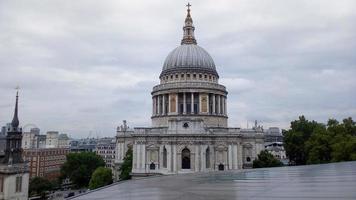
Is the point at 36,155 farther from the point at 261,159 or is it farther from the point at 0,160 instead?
the point at 261,159

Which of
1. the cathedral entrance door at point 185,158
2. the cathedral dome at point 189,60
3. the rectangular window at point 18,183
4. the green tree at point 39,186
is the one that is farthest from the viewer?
the cathedral dome at point 189,60

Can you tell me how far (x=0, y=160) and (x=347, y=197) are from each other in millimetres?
52202

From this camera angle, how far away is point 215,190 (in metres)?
14.5

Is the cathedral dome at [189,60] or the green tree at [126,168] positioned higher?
the cathedral dome at [189,60]

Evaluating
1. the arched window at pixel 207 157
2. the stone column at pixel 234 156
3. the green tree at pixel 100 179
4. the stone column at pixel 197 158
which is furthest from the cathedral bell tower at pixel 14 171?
the stone column at pixel 234 156

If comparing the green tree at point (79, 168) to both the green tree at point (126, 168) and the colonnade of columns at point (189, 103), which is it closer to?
the green tree at point (126, 168)

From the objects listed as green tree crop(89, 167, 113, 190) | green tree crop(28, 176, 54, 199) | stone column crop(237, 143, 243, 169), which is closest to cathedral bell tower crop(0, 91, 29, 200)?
green tree crop(89, 167, 113, 190)

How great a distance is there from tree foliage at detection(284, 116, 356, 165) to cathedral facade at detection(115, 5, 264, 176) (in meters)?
7.44

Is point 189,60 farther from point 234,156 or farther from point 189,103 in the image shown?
point 234,156

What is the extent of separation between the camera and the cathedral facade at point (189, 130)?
2323 inches

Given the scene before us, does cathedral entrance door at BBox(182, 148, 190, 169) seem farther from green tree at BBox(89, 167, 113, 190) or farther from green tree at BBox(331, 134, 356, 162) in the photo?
green tree at BBox(331, 134, 356, 162)

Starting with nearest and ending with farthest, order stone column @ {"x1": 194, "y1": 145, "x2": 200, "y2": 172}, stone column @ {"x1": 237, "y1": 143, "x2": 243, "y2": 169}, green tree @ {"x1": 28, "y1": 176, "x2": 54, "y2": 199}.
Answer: stone column @ {"x1": 194, "y1": 145, "x2": 200, "y2": 172} < stone column @ {"x1": 237, "y1": 143, "x2": 243, "y2": 169} < green tree @ {"x1": 28, "y1": 176, "x2": 54, "y2": 199}

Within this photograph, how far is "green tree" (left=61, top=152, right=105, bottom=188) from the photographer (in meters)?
79.1

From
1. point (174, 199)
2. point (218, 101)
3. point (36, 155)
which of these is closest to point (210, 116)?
point (218, 101)
